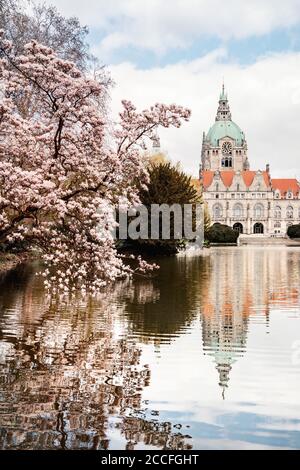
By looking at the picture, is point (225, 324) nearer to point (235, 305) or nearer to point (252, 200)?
point (235, 305)

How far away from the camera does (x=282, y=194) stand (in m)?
139

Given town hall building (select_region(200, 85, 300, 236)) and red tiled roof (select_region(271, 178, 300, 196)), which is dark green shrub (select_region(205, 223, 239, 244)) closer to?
town hall building (select_region(200, 85, 300, 236))

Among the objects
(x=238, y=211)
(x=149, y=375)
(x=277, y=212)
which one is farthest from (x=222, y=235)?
(x=149, y=375)

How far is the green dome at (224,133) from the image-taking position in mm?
163375

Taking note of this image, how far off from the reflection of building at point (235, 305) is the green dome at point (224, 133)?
138m

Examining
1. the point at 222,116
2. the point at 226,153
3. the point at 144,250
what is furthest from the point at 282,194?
the point at 144,250

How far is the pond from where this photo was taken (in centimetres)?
619

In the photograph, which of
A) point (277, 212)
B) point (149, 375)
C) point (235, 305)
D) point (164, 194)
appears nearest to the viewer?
point (149, 375)

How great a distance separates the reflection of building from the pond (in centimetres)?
5

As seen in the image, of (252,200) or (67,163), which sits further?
(252,200)

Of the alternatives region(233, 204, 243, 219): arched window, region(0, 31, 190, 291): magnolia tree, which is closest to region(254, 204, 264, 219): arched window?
region(233, 204, 243, 219): arched window

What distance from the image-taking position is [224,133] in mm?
165375

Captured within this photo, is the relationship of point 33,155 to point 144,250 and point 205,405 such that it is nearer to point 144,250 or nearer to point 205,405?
point 205,405

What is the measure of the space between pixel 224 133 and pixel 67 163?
158 metres
